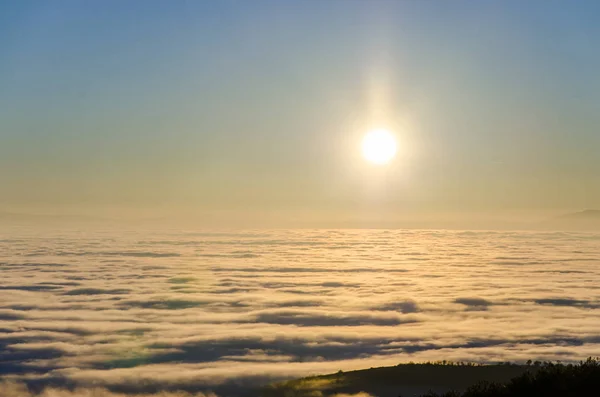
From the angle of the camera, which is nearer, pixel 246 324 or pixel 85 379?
pixel 85 379

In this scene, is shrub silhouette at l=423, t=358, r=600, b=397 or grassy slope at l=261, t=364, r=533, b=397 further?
grassy slope at l=261, t=364, r=533, b=397

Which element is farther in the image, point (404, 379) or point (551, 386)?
point (404, 379)

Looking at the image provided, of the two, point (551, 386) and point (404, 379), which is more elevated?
point (404, 379)

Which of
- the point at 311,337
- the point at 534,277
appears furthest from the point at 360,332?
the point at 534,277

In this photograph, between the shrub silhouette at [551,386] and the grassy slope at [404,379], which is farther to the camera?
the grassy slope at [404,379]

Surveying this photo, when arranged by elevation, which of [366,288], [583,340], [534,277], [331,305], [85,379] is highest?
[534,277]

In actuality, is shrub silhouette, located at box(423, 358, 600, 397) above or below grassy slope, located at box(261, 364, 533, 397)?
below

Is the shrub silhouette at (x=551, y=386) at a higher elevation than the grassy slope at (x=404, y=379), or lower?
lower

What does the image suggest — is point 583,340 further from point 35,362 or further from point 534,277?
point 534,277
